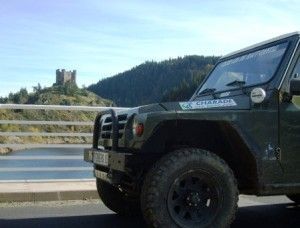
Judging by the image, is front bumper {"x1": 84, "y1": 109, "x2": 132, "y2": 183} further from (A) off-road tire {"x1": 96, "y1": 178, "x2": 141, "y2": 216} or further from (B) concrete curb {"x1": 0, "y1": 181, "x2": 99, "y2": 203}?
(B) concrete curb {"x1": 0, "y1": 181, "x2": 99, "y2": 203}

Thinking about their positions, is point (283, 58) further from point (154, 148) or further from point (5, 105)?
point (5, 105)

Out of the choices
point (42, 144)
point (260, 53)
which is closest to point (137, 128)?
point (260, 53)

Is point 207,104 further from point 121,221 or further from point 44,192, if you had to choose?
point 44,192

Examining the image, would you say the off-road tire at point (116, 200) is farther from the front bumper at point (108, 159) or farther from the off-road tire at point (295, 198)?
the off-road tire at point (295, 198)

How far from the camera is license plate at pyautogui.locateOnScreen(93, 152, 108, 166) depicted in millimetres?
5605

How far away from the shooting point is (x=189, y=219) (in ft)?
17.1

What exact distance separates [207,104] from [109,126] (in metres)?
1.09

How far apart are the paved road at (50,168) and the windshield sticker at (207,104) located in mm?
3758

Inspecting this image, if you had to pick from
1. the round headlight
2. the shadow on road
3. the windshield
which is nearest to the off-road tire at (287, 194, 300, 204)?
the shadow on road

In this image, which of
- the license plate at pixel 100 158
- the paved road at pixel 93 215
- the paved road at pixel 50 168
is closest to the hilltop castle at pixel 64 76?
the paved road at pixel 50 168

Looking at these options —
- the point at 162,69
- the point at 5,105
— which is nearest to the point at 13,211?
the point at 5,105

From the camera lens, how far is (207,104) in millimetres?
5605

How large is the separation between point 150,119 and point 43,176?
15.4ft

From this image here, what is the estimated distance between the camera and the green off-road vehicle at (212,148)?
16.8 feet
